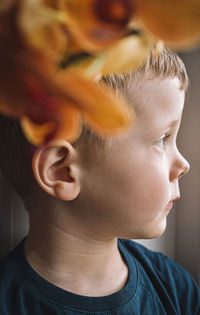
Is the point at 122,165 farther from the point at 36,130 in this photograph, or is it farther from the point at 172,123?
the point at 36,130

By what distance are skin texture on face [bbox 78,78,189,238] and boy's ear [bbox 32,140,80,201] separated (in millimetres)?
20

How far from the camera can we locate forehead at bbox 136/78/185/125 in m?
0.57

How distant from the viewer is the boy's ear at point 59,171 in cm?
58

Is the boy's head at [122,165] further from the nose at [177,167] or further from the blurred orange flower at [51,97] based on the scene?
the blurred orange flower at [51,97]

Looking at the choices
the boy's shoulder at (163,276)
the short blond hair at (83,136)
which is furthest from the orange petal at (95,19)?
→ the boy's shoulder at (163,276)

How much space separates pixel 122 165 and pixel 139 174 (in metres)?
0.03

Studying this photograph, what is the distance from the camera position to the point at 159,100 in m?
0.59

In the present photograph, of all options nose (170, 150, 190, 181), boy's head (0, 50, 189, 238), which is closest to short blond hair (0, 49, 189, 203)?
boy's head (0, 50, 189, 238)

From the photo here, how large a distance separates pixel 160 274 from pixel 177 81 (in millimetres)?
445

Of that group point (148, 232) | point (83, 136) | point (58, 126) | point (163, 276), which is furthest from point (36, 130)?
point (163, 276)

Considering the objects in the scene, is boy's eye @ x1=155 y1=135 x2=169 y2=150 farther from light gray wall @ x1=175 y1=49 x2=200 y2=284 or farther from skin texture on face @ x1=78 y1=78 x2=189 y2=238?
light gray wall @ x1=175 y1=49 x2=200 y2=284

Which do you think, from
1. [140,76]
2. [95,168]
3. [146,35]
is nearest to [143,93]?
[140,76]

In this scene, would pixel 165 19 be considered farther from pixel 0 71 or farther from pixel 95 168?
pixel 95 168

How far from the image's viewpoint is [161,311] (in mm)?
785
